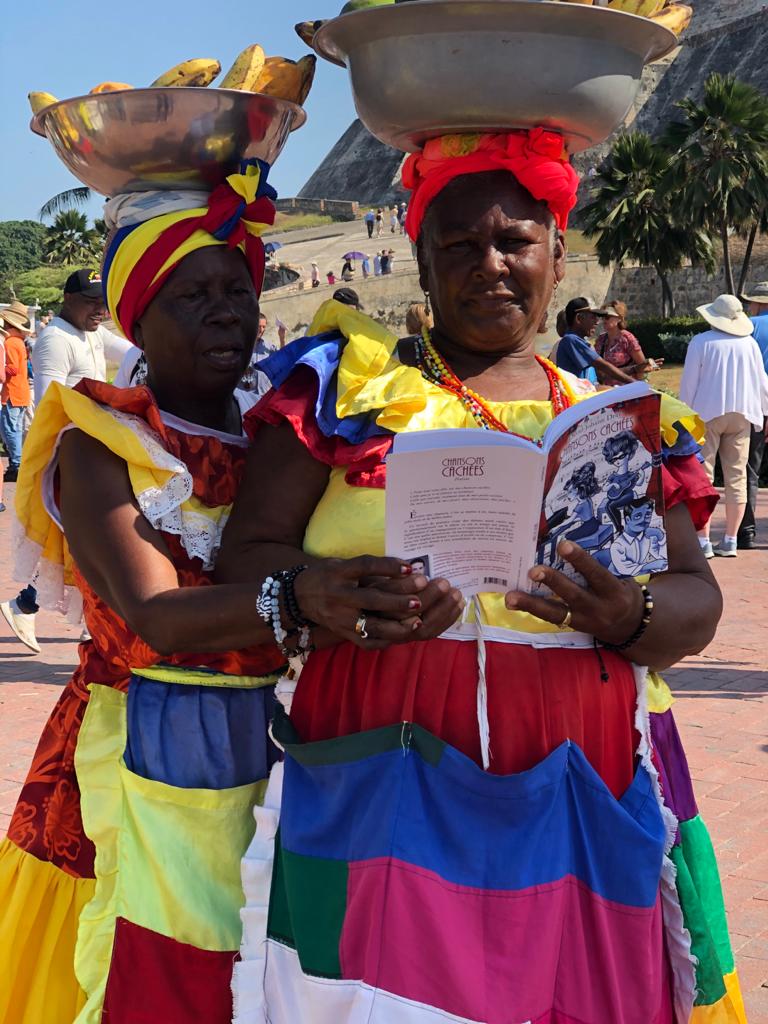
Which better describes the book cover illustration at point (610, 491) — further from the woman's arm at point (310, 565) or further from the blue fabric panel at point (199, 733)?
the blue fabric panel at point (199, 733)

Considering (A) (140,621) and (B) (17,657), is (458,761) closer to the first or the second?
(A) (140,621)

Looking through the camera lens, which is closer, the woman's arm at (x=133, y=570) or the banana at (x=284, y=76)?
the woman's arm at (x=133, y=570)

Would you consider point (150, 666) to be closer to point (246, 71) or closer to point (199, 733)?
point (199, 733)

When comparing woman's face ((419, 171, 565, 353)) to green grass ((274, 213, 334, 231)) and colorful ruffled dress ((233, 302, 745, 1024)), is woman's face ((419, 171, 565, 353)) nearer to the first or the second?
colorful ruffled dress ((233, 302, 745, 1024))

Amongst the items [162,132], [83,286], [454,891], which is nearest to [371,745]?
[454,891]

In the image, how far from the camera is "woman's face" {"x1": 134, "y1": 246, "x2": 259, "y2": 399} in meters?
2.52

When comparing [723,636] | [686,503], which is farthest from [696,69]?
[686,503]

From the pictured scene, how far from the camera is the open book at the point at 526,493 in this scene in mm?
1796

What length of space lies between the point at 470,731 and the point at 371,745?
0.17 m

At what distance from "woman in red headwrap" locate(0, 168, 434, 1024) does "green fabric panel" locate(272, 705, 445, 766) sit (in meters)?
0.21

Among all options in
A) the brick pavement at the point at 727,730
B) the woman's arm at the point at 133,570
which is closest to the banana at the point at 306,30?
the woman's arm at the point at 133,570

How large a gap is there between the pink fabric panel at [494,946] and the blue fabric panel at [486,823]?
29 mm

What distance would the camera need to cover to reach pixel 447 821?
2.04 metres

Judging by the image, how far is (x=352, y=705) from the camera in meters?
2.16
